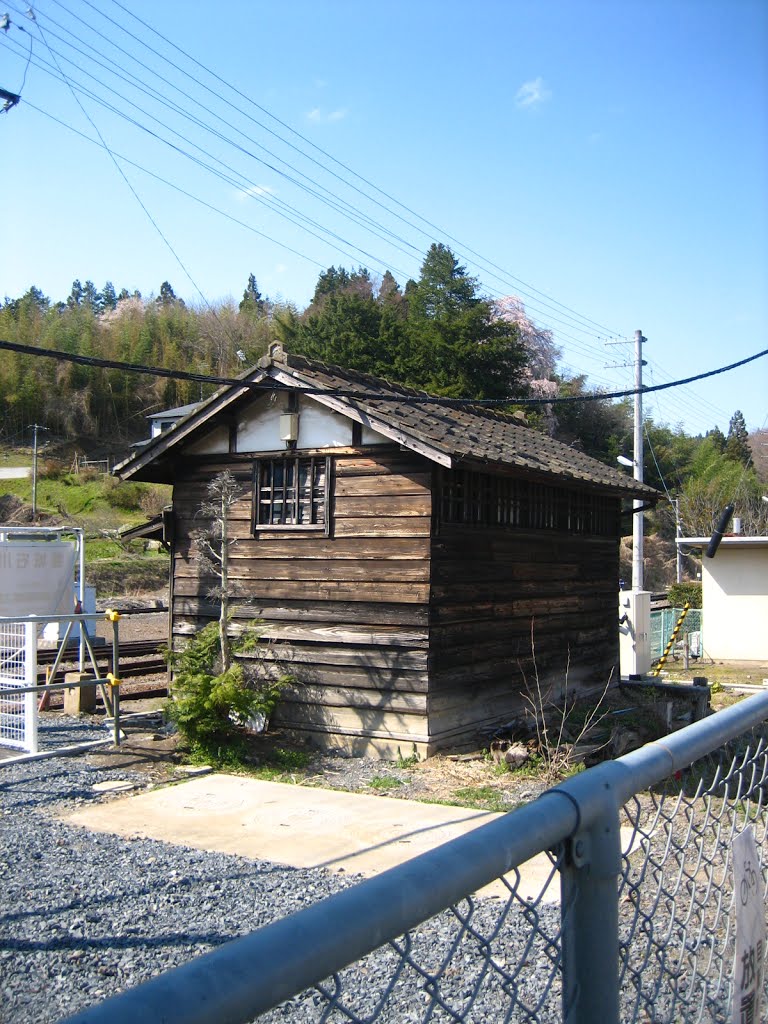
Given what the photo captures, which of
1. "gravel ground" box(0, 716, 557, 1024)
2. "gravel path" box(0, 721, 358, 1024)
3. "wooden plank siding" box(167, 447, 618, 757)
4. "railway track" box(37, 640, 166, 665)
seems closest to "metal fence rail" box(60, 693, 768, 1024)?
"gravel ground" box(0, 716, 557, 1024)

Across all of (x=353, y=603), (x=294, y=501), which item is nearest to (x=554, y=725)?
(x=353, y=603)

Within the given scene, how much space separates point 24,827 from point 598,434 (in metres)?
46.8

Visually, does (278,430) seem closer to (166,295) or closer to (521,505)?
(521,505)

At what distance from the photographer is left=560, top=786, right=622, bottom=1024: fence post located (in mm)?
1428

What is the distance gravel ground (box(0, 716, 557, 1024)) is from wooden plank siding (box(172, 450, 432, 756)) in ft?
11.7

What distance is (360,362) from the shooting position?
4003cm

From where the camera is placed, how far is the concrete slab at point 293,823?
605 cm

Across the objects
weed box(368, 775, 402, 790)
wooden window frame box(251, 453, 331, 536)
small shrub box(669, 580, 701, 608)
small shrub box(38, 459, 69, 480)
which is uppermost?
small shrub box(38, 459, 69, 480)

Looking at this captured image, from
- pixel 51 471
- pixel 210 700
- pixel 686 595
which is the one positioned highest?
pixel 51 471

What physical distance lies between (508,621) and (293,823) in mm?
4595

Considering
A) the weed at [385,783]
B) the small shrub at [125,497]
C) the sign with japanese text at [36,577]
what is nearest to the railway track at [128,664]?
the sign with japanese text at [36,577]

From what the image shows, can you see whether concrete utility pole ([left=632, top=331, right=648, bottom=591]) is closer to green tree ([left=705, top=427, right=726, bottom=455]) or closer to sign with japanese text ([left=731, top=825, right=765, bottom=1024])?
sign with japanese text ([left=731, top=825, right=765, bottom=1024])

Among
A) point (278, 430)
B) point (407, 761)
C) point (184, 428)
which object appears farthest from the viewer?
point (184, 428)

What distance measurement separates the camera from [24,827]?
660cm
